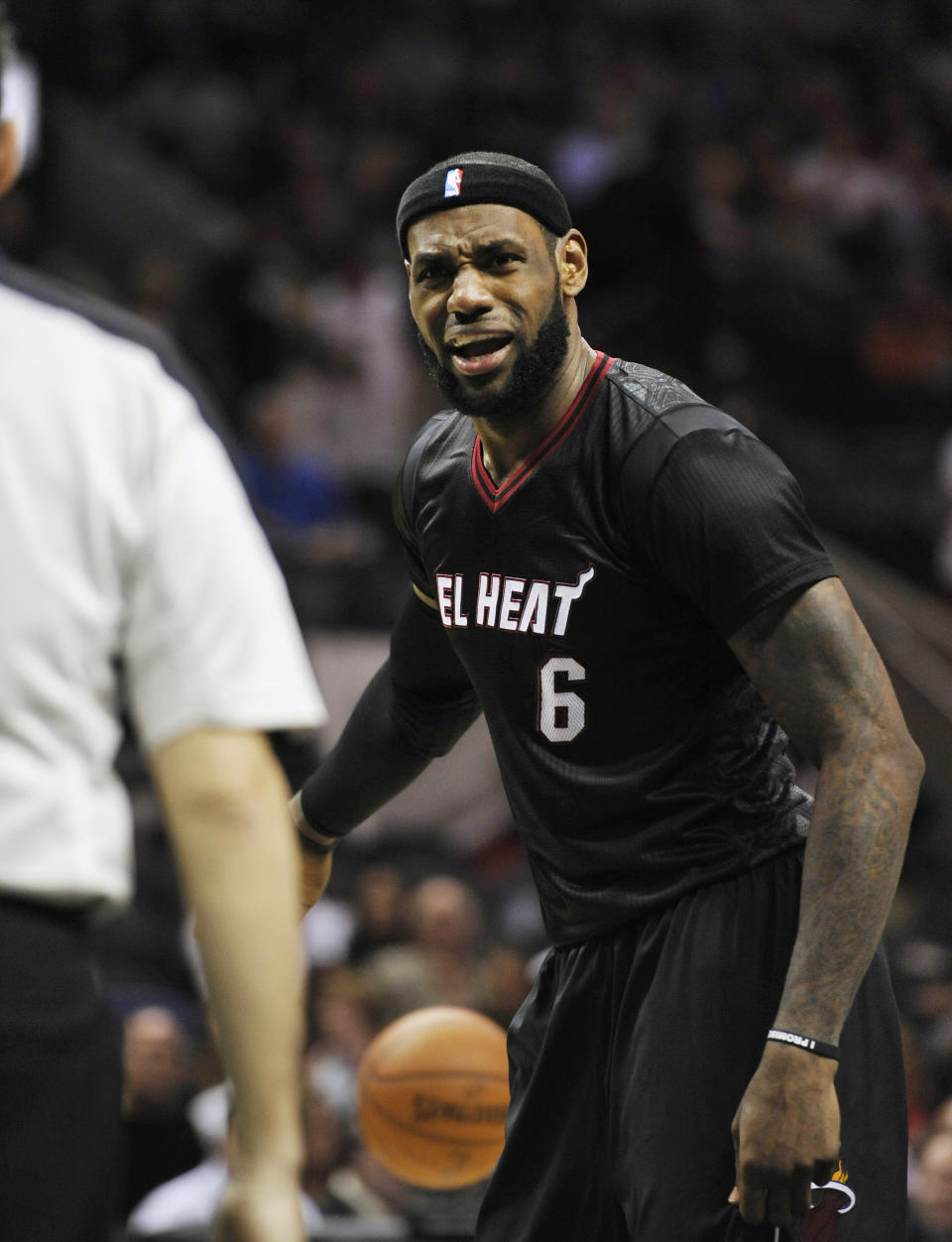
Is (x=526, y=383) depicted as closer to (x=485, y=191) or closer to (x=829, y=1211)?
(x=485, y=191)

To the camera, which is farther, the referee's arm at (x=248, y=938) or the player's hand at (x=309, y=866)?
the player's hand at (x=309, y=866)

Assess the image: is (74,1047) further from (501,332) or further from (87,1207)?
(501,332)

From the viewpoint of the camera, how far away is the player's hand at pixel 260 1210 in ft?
5.36

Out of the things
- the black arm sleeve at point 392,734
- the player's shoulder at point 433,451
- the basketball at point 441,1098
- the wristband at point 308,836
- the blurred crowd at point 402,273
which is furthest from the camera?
the blurred crowd at point 402,273

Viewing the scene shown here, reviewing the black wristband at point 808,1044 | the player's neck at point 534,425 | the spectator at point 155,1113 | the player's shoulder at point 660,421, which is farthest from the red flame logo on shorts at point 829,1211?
the spectator at point 155,1113

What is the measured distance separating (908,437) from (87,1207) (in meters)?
9.53

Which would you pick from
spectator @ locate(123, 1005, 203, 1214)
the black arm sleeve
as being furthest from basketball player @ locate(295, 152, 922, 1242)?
spectator @ locate(123, 1005, 203, 1214)

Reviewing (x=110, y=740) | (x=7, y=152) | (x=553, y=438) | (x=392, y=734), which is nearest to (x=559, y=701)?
(x=553, y=438)

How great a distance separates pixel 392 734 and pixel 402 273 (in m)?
7.34

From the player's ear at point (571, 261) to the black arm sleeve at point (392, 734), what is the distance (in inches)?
29.0

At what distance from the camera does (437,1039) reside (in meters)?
4.25

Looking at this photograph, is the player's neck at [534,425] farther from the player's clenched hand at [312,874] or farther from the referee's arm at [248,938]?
the referee's arm at [248,938]

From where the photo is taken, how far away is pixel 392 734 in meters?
3.66

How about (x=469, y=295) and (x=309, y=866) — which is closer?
(x=469, y=295)
